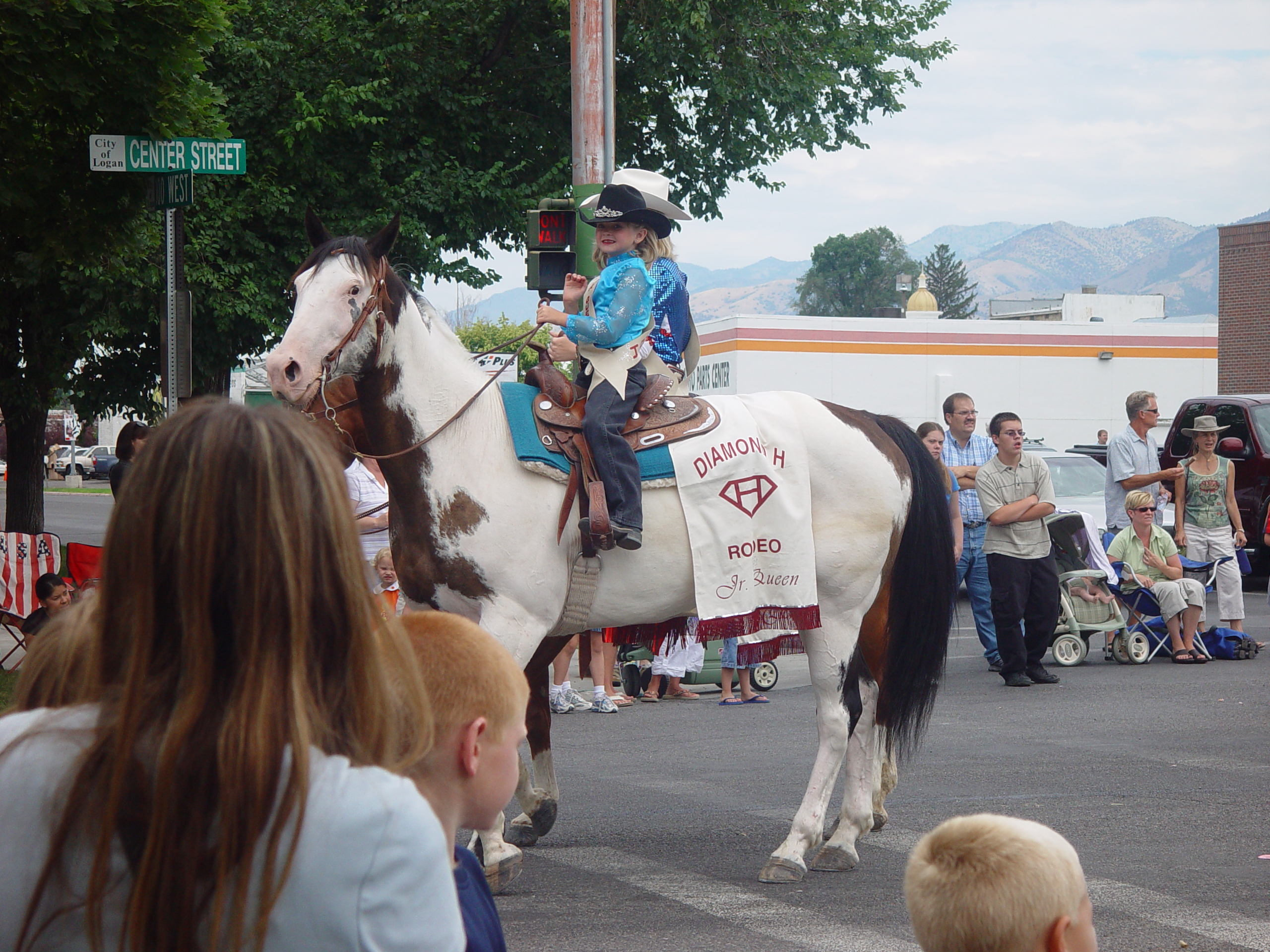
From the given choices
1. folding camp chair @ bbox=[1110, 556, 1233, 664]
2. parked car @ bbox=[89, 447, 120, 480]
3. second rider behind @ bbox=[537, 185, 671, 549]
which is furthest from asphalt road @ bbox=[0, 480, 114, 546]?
parked car @ bbox=[89, 447, 120, 480]

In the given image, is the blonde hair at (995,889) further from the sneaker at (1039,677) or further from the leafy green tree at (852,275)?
the leafy green tree at (852,275)

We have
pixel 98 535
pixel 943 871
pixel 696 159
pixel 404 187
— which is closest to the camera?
pixel 943 871

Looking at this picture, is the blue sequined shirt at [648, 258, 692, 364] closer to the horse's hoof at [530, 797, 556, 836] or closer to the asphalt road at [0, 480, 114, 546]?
the horse's hoof at [530, 797, 556, 836]

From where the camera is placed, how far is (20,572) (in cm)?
1153

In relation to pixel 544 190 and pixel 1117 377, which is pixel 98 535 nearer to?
pixel 544 190

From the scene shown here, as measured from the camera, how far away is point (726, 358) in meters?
35.9

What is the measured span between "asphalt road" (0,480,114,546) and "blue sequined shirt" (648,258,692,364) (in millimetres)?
14726

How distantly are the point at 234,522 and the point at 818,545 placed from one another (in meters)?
4.75

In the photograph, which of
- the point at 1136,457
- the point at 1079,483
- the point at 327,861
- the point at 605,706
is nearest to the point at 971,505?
the point at 1136,457

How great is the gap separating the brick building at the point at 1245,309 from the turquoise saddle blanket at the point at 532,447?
111 ft

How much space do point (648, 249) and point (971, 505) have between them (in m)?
6.86

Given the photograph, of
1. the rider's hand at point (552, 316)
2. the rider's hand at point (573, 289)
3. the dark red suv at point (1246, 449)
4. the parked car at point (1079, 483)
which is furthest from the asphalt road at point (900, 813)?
the dark red suv at point (1246, 449)

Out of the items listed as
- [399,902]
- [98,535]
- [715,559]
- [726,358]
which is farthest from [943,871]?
[726,358]

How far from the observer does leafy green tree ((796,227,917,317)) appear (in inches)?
5271
